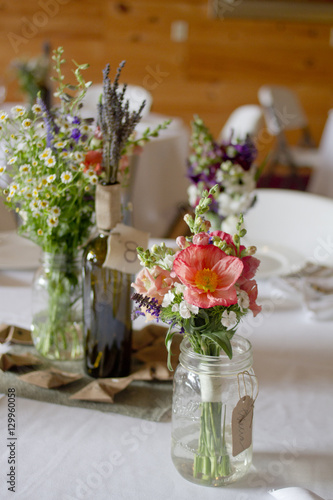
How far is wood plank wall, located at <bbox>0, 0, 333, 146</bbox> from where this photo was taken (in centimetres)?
466

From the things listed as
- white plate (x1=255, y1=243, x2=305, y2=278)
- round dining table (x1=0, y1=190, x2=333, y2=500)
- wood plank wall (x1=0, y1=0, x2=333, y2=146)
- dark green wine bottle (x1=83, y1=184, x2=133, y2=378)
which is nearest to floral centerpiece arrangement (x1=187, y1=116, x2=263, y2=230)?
white plate (x1=255, y1=243, x2=305, y2=278)

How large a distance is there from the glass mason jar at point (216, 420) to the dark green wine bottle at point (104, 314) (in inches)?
8.5

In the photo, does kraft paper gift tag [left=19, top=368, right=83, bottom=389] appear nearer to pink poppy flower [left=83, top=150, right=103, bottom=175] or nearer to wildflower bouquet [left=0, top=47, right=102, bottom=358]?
wildflower bouquet [left=0, top=47, right=102, bottom=358]

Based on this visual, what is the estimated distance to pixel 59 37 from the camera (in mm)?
4695

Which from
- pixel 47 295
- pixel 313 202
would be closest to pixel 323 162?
pixel 313 202

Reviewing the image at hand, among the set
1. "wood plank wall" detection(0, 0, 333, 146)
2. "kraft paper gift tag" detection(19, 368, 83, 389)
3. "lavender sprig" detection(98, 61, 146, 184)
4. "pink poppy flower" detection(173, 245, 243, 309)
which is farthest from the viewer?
"wood plank wall" detection(0, 0, 333, 146)

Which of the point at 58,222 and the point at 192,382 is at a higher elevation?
the point at 58,222

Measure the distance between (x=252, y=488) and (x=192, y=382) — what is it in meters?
0.14

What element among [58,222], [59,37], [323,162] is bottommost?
[323,162]

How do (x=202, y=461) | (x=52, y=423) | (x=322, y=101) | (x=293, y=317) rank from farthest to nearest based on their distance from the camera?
(x=322, y=101) → (x=293, y=317) → (x=52, y=423) → (x=202, y=461)

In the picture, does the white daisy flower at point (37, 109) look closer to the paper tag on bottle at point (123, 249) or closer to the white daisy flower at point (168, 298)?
the paper tag on bottle at point (123, 249)

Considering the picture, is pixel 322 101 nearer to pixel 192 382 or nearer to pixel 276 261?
pixel 276 261

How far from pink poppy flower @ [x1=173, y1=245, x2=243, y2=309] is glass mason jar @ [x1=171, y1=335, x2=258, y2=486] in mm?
87

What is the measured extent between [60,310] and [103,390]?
0.17 meters
